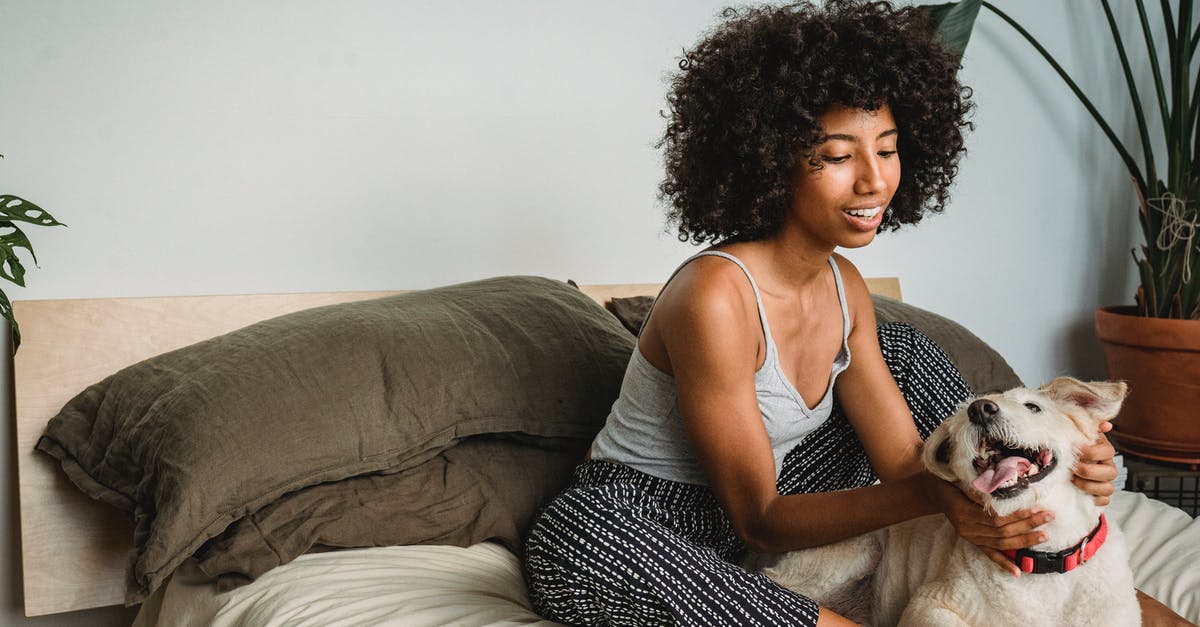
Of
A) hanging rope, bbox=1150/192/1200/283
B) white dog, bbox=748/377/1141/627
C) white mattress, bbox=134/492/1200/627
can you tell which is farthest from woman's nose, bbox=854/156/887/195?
hanging rope, bbox=1150/192/1200/283

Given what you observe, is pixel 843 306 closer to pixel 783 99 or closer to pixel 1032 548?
pixel 783 99

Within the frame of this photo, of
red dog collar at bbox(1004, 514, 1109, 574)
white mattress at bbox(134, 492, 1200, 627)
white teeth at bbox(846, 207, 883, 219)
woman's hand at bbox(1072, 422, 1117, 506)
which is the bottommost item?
white mattress at bbox(134, 492, 1200, 627)

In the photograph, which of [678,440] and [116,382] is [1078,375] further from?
[116,382]

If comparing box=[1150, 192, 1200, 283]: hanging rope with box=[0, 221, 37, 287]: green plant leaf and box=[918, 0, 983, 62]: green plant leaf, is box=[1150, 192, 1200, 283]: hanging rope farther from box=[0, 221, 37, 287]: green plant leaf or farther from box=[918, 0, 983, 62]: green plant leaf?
box=[0, 221, 37, 287]: green plant leaf

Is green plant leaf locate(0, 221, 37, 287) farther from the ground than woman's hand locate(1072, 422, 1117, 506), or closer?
farther from the ground

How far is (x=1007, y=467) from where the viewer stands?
1136mm

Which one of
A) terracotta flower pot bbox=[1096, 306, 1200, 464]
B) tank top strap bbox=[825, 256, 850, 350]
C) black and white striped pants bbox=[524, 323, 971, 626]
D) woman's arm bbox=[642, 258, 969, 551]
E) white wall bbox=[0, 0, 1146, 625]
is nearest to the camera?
black and white striped pants bbox=[524, 323, 971, 626]

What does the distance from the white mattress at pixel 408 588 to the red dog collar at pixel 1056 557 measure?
1.31 feet

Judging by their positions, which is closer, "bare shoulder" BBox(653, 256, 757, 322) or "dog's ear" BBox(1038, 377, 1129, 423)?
"dog's ear" BBox(1038, 377, 1129, 423)

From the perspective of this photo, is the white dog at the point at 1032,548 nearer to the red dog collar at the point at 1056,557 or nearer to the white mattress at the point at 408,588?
the red dog collar at the point at 1056,557

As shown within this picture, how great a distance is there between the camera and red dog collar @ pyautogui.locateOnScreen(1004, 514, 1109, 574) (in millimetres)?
1215

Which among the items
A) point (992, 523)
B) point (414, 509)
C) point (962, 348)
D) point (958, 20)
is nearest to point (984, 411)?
point (992, 523)

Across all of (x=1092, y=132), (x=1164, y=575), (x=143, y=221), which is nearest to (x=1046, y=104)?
(x=1092, y=132)

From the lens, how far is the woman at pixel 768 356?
1.33 metres
